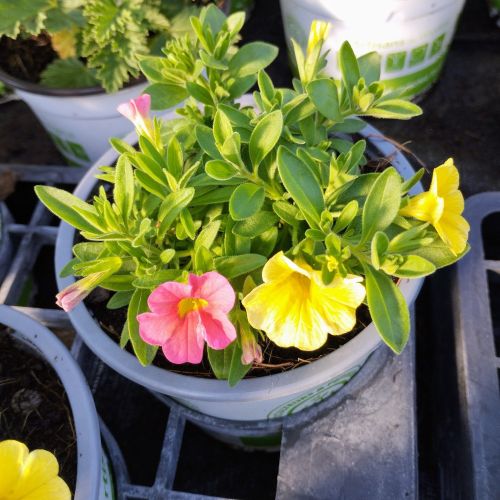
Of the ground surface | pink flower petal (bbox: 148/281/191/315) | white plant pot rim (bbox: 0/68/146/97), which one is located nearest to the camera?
pink flower petal (bbox: 148/281/191/315)

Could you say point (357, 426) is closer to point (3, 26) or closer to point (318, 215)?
point (318, 215)

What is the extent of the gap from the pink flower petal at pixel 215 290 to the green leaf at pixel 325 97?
12.0 inches

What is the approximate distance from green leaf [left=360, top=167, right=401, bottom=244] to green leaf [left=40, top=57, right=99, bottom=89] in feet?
2.79

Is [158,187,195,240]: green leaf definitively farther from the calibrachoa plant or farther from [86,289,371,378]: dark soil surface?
[86,289,371,378]: dark soil surface

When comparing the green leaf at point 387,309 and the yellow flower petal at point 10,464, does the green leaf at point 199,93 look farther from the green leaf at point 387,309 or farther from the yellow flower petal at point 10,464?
the yellow flower petal at point 10,464

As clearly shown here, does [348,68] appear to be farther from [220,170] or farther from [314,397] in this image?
[314,397]

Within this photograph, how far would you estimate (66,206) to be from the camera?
2.83 feet

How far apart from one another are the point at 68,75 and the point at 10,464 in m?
0.94

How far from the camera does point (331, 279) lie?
0.71 m

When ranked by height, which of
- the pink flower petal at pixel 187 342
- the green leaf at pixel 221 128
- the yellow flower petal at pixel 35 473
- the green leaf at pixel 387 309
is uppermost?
the green leaf at pixel 221 128

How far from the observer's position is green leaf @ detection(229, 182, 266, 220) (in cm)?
76

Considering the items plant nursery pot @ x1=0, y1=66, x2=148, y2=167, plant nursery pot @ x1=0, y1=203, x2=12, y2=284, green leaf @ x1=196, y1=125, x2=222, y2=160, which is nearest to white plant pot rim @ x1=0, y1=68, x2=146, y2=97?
plant nursery pot @ x1=0, y1=66, x2=148, y2=167

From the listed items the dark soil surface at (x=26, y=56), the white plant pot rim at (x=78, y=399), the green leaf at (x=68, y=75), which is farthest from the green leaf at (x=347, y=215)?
the dark soil surface at (x=26, y=56)

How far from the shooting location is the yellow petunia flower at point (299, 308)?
704 mm
